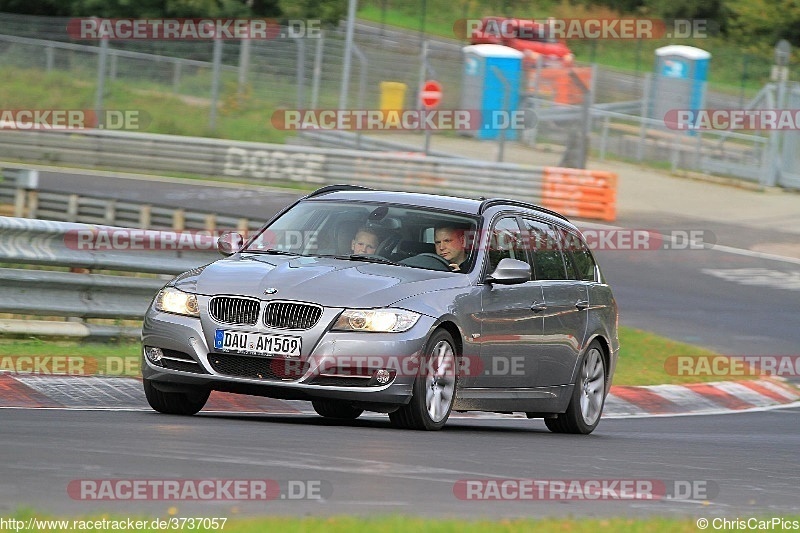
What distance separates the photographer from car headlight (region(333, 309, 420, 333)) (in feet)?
32.7

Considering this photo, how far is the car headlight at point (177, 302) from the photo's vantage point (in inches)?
404

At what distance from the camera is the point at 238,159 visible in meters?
33.9

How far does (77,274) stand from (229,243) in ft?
8.08

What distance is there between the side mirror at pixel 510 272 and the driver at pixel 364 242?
0.82 m

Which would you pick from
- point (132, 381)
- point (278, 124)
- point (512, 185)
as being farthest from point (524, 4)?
point (132, 381)

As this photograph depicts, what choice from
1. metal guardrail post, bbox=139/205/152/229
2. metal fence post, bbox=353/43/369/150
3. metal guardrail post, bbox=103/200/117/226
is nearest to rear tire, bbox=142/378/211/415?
metal guardrail post, bbox=139/205/152/229

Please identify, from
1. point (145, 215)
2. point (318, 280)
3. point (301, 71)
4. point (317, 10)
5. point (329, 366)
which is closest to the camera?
point (329, 366)

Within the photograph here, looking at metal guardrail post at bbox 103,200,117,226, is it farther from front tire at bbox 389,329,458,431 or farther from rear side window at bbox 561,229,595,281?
front tire at bbox 389,329,458,431

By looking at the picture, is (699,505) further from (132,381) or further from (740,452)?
(132,381)

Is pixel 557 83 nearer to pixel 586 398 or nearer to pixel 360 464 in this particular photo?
pixel 586 398

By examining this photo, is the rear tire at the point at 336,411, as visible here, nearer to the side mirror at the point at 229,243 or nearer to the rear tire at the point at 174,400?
the rear tire at the point at 174,400

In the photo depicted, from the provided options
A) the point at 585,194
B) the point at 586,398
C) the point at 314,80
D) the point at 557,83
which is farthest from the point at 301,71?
the point at 586,398

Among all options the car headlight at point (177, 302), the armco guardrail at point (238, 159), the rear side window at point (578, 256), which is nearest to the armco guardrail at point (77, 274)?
the car headlight at point (177, 302)

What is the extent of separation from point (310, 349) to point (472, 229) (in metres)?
1.92
